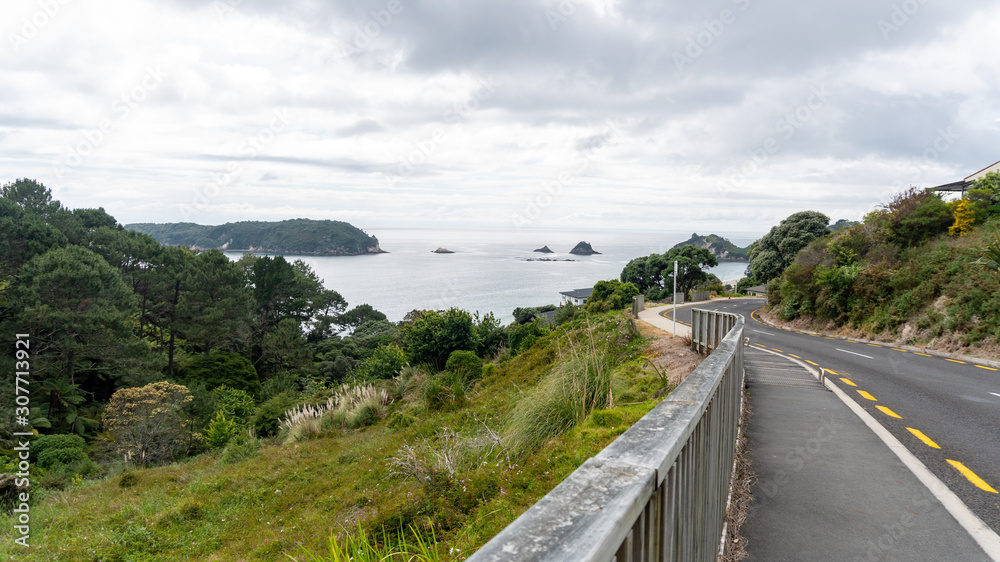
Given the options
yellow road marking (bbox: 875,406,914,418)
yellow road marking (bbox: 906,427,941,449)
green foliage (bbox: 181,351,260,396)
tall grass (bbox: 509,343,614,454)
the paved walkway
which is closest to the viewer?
yellow road marking (bbox: 906,427,941,449)

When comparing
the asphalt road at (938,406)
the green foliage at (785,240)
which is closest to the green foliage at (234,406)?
the asphalt road at (938,406)

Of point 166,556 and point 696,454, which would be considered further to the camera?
point 166,556

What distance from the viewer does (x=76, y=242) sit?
47.2m

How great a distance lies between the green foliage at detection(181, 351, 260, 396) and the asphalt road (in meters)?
39.8

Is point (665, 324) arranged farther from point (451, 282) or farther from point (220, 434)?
point (451, 282)

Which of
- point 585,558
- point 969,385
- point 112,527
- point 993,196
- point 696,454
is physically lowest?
point 112,527

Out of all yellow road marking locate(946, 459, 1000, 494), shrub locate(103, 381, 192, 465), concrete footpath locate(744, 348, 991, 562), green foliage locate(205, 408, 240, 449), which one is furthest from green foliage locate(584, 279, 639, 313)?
yellow road marking locate(946, 459, 1000, 494)

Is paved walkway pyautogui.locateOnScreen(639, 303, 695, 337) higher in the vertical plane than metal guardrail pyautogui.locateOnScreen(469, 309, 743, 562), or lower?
lower

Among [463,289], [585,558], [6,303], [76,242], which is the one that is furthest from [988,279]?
[463,289]

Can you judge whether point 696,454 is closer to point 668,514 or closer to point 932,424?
point 668,514

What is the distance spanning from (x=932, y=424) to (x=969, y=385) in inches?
160

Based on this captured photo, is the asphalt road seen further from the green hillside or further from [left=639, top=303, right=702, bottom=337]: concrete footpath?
[left=639, top=303, right=702, bottom=337]: concrete footpath

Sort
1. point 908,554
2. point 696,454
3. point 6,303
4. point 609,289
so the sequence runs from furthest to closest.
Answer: point 609,289
point 6,303
point 908,554
point 696,454

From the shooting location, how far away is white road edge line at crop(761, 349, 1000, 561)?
335cm
